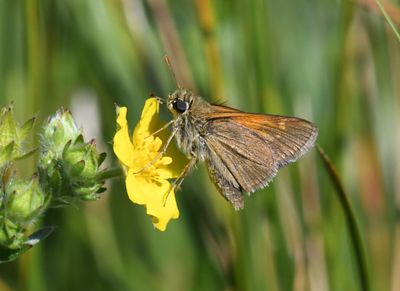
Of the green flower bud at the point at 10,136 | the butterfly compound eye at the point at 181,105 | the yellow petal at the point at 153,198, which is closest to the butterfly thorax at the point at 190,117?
the butterfly compound eye at the point at 181,105

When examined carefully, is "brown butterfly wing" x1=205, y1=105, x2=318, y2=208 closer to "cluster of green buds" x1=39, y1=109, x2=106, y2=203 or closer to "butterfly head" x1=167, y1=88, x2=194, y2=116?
"butterfly head" x1=167, y1=88, x2=194, y2=116

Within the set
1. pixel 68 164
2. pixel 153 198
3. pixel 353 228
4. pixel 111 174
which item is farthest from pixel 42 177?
pixel 353 228

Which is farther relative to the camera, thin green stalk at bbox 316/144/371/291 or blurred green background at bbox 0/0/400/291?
blurred green background at bbox 0/0/400/291

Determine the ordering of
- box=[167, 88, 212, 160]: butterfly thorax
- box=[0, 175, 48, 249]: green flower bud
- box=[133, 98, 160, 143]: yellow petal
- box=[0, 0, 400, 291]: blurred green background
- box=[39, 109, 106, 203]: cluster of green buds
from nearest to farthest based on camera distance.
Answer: box=[0, 175, 48, 249]: green flower bud → box=[39, 109, 106, 203]: cluster of green buds → box=[133, 98, 160, 143]: yellow petal → box=[167, 88, 212, 160]: butterfly thorax → box=[0, 0, 400, 291]: blurred green background

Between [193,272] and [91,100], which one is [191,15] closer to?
[91,100]

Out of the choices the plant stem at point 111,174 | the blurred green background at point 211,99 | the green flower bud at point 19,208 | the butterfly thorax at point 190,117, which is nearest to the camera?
the green flower bud at point 19,208

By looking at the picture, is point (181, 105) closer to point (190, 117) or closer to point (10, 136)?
point (190, 117)

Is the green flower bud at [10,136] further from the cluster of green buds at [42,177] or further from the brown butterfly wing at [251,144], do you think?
the brown butterfly wing at [251,144]

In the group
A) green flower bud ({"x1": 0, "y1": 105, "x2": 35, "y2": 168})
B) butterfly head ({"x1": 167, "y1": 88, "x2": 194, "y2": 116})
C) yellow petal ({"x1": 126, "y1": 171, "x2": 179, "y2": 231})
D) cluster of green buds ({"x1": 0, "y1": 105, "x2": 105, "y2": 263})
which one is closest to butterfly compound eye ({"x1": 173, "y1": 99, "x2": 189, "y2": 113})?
butterfly head ({"x1": 167, "y1": 88, "x2": 194, "y2": 116})
